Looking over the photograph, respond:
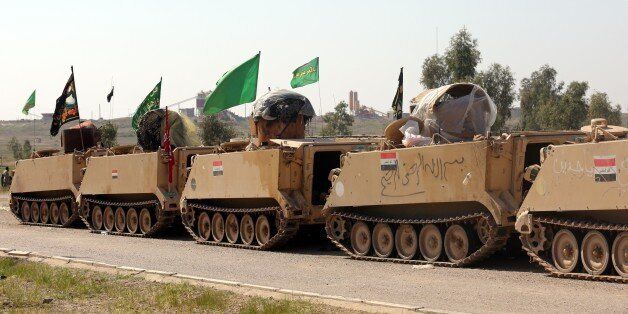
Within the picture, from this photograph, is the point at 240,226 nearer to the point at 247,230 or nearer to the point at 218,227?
the point at 247,230

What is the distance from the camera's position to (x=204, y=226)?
26.0 metres

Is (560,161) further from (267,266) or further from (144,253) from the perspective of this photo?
(144,253)

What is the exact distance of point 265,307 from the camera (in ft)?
43.7

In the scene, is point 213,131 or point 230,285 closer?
point 230,285

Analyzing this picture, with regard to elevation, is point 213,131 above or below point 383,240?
above

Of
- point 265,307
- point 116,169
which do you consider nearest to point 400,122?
point 265,307

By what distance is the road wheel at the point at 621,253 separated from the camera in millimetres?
15031

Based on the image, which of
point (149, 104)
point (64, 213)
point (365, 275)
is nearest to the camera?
point (365, 275)

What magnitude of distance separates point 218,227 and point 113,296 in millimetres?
9725

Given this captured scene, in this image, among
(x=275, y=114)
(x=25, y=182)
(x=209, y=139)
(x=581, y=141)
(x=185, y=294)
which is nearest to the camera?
(x=185, y=294)

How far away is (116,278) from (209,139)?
5635cm

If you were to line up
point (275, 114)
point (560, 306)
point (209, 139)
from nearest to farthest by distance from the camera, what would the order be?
1. point (560, 306)
2. point (275, 114)
3. point (209, 139)

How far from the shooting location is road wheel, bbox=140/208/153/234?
93.6ft

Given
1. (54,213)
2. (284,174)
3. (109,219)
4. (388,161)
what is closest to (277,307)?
(388,161)
